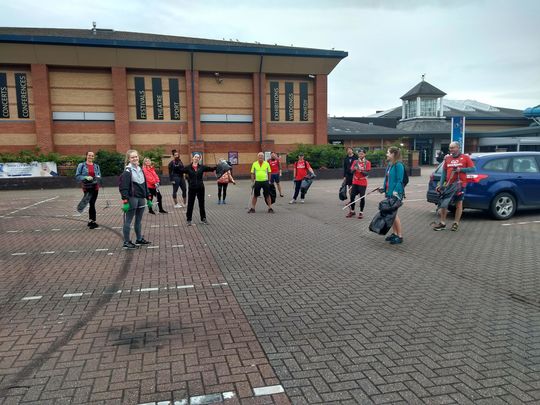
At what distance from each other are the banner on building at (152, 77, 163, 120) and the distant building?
16021mm

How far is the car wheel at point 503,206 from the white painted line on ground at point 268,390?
877cm

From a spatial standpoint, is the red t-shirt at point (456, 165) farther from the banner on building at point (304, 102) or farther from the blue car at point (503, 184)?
the banner on building at point (304, 102)

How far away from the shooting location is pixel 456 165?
28.4 feet

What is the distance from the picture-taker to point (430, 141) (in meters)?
46.0

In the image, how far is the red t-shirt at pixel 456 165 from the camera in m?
8.64

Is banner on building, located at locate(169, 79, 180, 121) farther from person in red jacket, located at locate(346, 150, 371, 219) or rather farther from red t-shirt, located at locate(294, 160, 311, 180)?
person in red jacket, located at locate(346, 150, 371, 219)

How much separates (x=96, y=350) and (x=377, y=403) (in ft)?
7.51

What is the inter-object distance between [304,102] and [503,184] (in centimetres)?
2499

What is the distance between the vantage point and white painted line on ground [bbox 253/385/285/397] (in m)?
2.82

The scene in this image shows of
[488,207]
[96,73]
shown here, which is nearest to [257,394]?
[488,207]

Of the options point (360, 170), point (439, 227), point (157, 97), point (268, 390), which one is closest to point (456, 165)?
point (439, 227)

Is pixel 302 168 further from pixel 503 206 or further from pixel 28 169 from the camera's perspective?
pixel 28 169

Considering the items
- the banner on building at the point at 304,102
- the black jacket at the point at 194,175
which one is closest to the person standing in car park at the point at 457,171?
the black jacket at the point at 194,175

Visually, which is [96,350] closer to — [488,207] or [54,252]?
[54,252]
